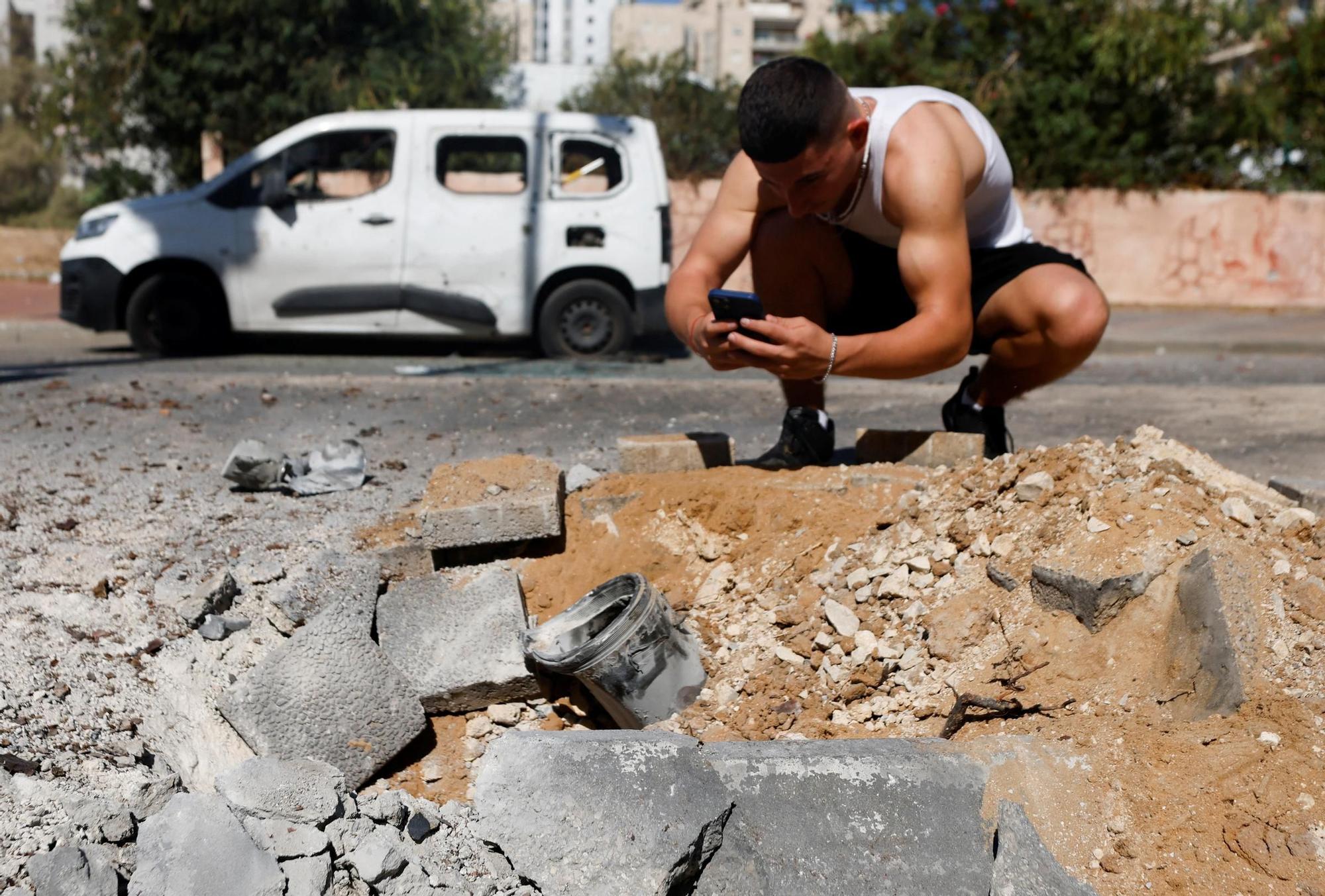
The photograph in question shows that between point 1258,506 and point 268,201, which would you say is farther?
point 268,201

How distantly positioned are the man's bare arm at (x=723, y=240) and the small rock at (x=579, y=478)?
0.56 m

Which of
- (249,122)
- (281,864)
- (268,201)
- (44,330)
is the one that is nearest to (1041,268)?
(281,864)

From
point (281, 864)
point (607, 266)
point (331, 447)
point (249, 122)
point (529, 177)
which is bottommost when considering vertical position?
point (281, 864)

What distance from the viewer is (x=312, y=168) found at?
8.17 meters

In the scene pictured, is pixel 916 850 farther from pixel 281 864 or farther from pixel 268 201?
pixel 268 201

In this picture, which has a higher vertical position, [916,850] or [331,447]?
[331,447]

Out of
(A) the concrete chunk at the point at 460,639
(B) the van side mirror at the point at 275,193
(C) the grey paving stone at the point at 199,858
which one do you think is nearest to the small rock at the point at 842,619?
(A) the concrete chunk at the point at 460,639

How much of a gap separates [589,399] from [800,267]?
8.56 feet

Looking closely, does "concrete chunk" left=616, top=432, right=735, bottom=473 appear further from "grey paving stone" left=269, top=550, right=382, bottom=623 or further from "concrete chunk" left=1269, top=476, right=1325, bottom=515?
"concrete chunk" left=1269, top=476, right=1325, bottom=515

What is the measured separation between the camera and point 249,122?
579 inches

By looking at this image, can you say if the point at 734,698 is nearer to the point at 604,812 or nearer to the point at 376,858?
the point at 604,812

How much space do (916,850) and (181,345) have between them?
285 inches

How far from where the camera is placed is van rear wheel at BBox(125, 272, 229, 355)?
794 centimetres

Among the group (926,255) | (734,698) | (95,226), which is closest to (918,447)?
(926,255)
